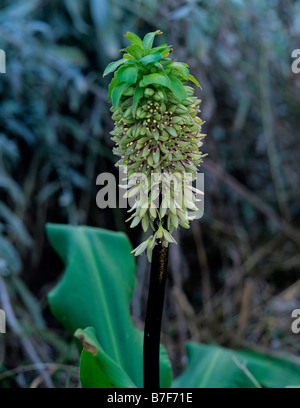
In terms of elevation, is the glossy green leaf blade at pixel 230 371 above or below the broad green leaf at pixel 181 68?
below

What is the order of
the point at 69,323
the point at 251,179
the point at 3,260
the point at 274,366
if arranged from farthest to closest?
the point at 251,179 < the point at 3,260 < the point at 274,366 < the point at 69,323

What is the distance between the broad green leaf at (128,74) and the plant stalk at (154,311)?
27 cm

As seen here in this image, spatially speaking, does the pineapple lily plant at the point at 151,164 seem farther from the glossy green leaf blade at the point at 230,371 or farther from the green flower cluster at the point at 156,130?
the glossy green leaf blade at the point at 230,371

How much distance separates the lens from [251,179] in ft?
7.88

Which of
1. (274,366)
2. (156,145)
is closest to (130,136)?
(156,145)

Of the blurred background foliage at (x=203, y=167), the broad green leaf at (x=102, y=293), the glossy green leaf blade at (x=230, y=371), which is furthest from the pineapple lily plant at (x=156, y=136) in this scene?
the blurred background foliage at (x=203, y=167)

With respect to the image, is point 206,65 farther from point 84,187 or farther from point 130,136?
point 130,136

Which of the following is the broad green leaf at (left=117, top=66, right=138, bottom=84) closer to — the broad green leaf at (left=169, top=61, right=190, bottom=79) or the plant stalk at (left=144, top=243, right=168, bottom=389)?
the broad green leaf at (left=169, top=61, right=190, bottom=79)

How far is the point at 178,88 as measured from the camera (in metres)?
0.66

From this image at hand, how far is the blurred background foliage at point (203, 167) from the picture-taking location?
163 cm

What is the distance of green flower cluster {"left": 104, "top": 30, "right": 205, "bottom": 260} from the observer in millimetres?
660

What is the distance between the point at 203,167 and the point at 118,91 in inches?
49.6

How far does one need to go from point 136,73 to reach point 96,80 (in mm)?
1353

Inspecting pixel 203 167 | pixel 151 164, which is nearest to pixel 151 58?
pixel 151 164
